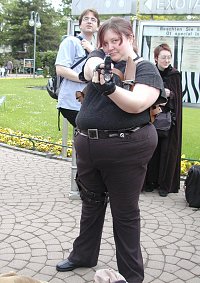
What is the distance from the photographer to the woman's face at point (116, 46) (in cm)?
256

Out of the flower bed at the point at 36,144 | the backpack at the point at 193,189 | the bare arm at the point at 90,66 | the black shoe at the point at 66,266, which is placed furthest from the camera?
the flower bed at the point at 36,144

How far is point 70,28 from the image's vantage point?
19.2 feet

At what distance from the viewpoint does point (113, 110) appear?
8.32 feet

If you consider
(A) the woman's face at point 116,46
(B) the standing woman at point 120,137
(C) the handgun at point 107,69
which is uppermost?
(A) the woman's face at point 116,46

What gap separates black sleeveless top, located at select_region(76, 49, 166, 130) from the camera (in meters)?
2.54

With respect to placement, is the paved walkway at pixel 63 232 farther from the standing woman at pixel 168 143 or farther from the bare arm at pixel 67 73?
the bare arm at pixel 67 73

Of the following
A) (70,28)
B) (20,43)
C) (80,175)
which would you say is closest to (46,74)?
(20,43)

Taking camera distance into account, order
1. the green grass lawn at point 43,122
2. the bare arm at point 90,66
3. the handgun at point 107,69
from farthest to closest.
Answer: the green grass lawn at point 43,122, the bare arm at point 90,66, the handgun at point 107,69

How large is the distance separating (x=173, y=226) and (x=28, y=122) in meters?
7.21

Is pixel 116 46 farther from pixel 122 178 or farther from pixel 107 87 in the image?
pixel 122 178

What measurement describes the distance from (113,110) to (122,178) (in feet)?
1.54

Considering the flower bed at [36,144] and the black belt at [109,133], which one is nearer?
the black belt at [109,133]

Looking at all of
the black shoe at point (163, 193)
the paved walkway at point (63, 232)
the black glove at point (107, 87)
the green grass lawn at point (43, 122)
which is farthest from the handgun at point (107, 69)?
the green grass lawn at point (43, 122)

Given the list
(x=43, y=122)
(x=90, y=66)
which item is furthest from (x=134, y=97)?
(x=43, y=122)
